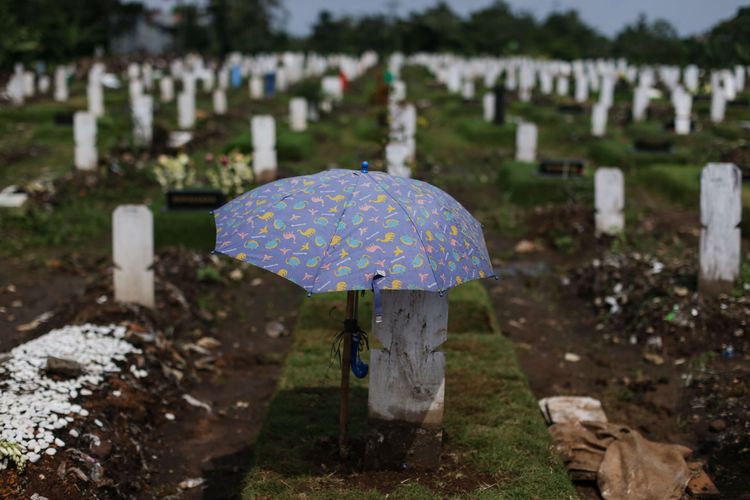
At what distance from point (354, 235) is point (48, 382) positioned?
295 centimetres

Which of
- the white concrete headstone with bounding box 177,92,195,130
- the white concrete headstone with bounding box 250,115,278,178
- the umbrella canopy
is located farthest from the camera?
the white concrete headstone with bounding box 177,92,195,130

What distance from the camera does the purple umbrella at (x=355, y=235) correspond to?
158 inches

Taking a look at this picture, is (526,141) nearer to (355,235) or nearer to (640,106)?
(640,106)

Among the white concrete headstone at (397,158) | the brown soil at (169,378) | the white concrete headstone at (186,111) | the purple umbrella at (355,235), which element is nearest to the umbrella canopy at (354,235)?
the purple umbrella at (355,235)

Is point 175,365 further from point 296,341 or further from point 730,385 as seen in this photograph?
point 730,385

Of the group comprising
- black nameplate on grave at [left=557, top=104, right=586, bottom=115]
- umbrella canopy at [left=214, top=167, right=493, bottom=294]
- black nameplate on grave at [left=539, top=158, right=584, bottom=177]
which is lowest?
black nameplate on grave at [left=539, top=158, right=584, bottom=177]

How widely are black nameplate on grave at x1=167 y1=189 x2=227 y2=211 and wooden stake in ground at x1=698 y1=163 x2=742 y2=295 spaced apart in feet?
19.4

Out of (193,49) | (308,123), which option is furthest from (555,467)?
(193,49)

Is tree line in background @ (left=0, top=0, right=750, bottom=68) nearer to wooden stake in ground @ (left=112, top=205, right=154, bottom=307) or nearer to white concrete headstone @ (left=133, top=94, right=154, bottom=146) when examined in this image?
wooden stake in ground @ (left=112, top=205, right=154, bottom=307)

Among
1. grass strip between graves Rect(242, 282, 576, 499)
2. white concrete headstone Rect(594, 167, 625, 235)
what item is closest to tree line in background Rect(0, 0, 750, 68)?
white concrete headstone Rect(594, 167, 625, 235)

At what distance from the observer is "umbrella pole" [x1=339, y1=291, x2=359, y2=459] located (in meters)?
4.89

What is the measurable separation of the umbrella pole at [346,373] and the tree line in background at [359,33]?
6.81m

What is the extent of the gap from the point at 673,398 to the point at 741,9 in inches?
199

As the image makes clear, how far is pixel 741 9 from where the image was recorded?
9.59m
